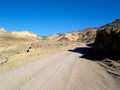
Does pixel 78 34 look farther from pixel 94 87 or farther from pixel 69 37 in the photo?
pixel 94 87

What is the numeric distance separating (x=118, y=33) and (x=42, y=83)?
16.2m

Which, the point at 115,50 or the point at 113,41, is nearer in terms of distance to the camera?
the point at 115,50

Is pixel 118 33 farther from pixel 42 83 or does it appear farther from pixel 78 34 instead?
pixel 78 34

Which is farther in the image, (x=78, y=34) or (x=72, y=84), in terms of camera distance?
(x=78, y=34)

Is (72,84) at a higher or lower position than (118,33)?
lower

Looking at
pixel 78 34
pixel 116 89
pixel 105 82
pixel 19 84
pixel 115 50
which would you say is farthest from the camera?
pixel 78 34

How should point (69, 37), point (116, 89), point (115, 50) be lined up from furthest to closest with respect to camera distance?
point (69, 37) < point (115, 50) < point (116, 89)

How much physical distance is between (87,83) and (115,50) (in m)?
13.0

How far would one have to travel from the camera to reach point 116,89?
10617 mm

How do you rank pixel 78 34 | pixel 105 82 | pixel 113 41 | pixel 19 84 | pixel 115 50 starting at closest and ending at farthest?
1. pixel 19 84
2. pixel 105 82
3. pixel 115 50
4. pixel 113 41
5. pixel 78 34

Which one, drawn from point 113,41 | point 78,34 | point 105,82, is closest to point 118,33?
point 113,41

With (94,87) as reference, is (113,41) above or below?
above

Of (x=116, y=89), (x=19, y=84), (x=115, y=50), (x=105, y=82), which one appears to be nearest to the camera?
(x=116, y=89)

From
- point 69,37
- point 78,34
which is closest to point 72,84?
point 69,37
